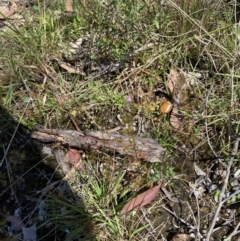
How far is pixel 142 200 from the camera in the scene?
1851 millimetres

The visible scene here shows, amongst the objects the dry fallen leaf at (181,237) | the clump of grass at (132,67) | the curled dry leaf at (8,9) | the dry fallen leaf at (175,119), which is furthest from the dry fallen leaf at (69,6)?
the dry fallen leaf at (181,237)

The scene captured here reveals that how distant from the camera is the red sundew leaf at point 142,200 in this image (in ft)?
5.96

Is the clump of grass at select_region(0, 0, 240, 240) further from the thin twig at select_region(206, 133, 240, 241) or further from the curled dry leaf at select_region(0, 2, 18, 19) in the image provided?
the curled dry leaf at select_region(0, 2, 18, 19)

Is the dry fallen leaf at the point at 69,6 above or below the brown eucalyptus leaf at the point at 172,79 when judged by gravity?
above

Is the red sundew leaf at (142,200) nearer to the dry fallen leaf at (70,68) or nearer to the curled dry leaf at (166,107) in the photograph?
the curled dry leaf at (166,107)

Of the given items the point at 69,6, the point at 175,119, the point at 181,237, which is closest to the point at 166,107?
the point at 175,119

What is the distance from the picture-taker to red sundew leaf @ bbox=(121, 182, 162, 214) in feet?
5.96

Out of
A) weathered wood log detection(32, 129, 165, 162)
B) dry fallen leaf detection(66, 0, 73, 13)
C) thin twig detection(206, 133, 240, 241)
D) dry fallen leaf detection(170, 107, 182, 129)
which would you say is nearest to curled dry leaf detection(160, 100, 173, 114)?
dry fallen leaf detection(170, 107, 182, 129)

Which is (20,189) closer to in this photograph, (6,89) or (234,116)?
(6,89)

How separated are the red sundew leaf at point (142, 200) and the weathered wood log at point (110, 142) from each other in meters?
0.13

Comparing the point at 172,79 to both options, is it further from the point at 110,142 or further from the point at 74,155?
the point at 74,155

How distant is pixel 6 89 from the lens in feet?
7.11

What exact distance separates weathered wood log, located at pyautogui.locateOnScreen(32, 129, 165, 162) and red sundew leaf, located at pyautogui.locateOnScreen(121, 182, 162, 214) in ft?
0.44

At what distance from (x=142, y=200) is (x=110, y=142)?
0.30 metres
